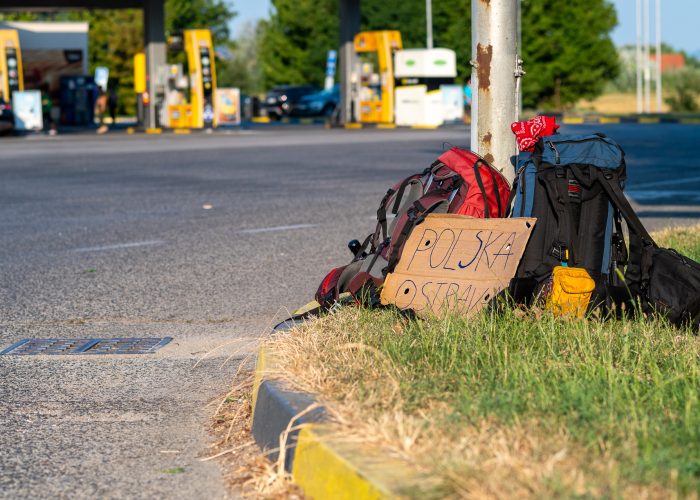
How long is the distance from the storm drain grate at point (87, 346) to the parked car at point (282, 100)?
4938cm

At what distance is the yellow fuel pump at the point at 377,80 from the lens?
129ft

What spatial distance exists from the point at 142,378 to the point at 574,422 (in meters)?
2.48

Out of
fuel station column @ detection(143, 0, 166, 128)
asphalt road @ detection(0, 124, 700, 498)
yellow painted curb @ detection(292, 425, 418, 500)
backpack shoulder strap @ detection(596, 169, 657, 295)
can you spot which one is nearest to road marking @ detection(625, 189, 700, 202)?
asphalt road @ detection(0, 124, 700, 498)

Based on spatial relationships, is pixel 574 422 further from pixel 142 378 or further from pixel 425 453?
pixel 142 378

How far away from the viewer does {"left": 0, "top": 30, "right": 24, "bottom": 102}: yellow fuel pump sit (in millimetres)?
38000

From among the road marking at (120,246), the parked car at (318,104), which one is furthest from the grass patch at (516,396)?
the parked car at (318,104)

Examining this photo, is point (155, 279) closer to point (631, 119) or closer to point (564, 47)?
point (631, 119)

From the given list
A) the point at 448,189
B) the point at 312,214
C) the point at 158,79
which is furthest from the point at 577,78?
the point at 448,189

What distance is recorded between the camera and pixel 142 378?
5.54 metres

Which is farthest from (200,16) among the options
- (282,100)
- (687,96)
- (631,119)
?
(631,119)

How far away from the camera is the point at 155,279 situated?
8422 millimetres

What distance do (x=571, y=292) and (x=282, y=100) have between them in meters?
51.0

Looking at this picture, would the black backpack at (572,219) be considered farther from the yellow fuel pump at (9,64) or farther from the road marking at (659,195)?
the yellow fuel pump at (9,64)

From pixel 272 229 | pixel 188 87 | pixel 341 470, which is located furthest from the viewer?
pixel 188 87
